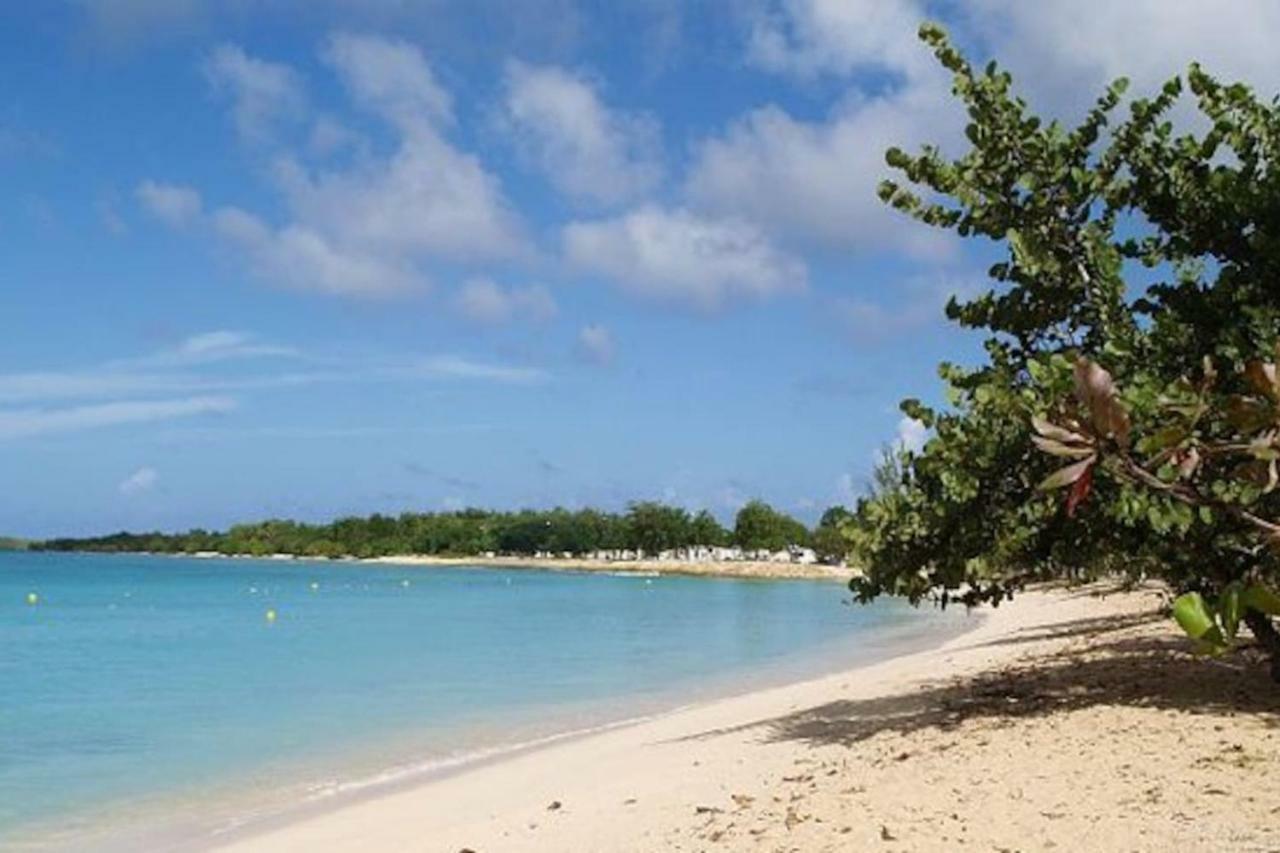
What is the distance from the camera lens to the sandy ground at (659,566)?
115m

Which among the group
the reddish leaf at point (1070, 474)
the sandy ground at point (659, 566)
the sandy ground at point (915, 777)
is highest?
the sandy ground at point (659, 566)

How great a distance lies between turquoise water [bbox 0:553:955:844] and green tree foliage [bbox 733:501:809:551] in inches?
2997

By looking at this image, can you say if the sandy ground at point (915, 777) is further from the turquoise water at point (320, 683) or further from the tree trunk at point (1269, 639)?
the turquoise water at point (320, 683)

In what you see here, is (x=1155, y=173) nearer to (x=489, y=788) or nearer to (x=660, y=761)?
(x=660, y=761)

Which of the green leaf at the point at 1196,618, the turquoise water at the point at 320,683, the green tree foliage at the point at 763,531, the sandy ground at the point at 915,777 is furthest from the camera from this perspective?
the green tree foliage at the point at 763,531

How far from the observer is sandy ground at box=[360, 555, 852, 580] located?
115 meters

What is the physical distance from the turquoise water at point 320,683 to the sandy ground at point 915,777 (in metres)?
3.10

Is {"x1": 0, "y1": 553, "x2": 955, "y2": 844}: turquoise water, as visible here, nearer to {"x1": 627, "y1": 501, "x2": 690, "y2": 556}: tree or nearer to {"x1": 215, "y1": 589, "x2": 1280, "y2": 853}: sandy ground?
{"x1": 215, "y1": 589, "x2": 1280, "y2": 853}: sandy ground

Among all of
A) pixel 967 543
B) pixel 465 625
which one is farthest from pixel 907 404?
pixel 465 625

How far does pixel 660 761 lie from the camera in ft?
44.4

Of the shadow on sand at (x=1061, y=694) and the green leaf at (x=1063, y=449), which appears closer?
the green leaf at (x=1063, y=449)

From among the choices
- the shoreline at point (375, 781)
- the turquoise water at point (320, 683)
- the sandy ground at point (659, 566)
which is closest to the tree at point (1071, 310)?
the shoreline at point (375, 781)

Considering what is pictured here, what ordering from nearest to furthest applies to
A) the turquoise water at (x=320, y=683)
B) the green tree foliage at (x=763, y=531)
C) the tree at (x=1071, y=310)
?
the tree at (x=1071, y=310)
the turquoise water at (x=320, y=683)
the green tree foliage at (x=763, y=531)

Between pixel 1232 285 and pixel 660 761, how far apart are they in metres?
7.14
